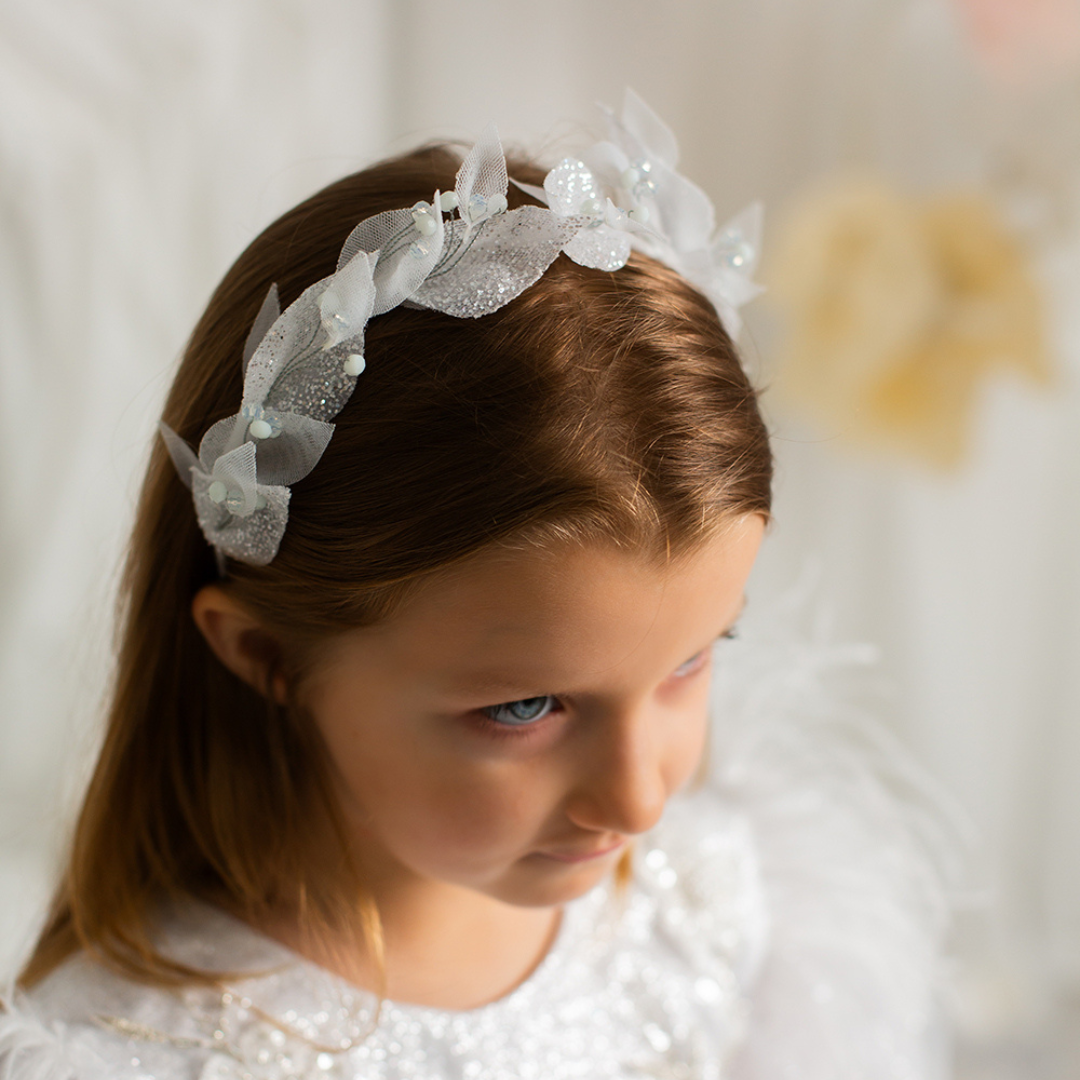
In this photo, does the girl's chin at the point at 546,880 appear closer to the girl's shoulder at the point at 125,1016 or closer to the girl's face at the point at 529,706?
the girl's face at the point at 529,706

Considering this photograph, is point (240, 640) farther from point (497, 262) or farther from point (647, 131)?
point (647, 131)

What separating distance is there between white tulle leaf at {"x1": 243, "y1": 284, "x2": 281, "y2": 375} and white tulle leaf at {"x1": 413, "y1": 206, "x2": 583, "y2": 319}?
9 cm

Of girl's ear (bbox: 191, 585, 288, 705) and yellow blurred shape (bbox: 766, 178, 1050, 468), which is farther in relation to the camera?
yellow blurred shape (bbox: 766, 178, 1050, 468)

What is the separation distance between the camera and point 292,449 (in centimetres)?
65

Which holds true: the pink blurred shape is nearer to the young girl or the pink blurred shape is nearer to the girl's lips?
the young girl

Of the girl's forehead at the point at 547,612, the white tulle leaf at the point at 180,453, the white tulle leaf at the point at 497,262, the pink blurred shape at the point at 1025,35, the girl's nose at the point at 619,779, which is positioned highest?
the pink blurred shape at the point at 1025,35

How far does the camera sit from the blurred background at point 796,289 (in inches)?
43.2

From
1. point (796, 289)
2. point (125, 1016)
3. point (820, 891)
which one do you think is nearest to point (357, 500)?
point (125, 1016)

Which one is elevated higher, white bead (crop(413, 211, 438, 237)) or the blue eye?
white bead (crop(413, 211, 438, 237))

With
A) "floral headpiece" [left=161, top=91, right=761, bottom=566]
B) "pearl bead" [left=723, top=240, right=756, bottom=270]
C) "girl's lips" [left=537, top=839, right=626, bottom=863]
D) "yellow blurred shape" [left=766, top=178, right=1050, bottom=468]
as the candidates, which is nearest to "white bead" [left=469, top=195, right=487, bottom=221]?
"floral headpiece" [left=161, top=91, right=761, bottom=566]

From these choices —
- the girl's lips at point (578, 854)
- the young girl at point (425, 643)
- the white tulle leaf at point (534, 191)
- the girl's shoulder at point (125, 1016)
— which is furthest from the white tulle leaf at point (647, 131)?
the girl's shoulder at point (125, 1016)

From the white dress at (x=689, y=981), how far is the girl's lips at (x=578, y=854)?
18 centimetres

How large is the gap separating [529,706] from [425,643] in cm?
8

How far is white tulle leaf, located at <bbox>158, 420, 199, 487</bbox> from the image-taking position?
70 centimetres
